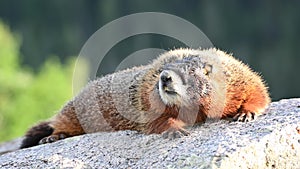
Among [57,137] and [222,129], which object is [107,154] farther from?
[57,137]

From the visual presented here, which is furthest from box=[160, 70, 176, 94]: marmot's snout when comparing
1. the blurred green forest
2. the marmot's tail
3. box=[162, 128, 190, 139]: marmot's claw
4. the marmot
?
the blurred green forest

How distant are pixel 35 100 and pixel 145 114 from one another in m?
19.5

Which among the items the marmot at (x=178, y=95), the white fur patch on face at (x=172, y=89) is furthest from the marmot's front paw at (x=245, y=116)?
the white fur patch on face at (x=172, y=89)

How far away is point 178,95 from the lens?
172 inches

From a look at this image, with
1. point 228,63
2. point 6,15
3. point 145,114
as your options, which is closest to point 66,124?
point 145,114

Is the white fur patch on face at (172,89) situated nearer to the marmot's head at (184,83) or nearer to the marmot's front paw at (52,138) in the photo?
the marmot's head at (184,83)

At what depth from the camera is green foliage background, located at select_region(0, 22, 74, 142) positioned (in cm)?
2268

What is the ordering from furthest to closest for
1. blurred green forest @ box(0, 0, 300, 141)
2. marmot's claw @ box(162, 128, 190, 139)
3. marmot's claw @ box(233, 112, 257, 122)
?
blurred green forest @ box(0, 0, 300, 141) → marmot's claw @ box(233, 112, 257, 122) → marmot's claw @ box(162, 128, 190, 139)

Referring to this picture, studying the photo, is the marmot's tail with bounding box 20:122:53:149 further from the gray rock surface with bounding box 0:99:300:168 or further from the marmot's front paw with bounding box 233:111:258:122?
the marmot's front paw with bounding box 233:111:258:122

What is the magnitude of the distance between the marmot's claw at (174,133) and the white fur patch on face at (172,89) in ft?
0.57

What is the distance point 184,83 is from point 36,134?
179 centimetres

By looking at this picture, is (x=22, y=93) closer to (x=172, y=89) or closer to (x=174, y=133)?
(x=174, y=133)

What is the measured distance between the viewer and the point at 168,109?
4520mm

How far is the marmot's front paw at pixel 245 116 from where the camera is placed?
455 cm
